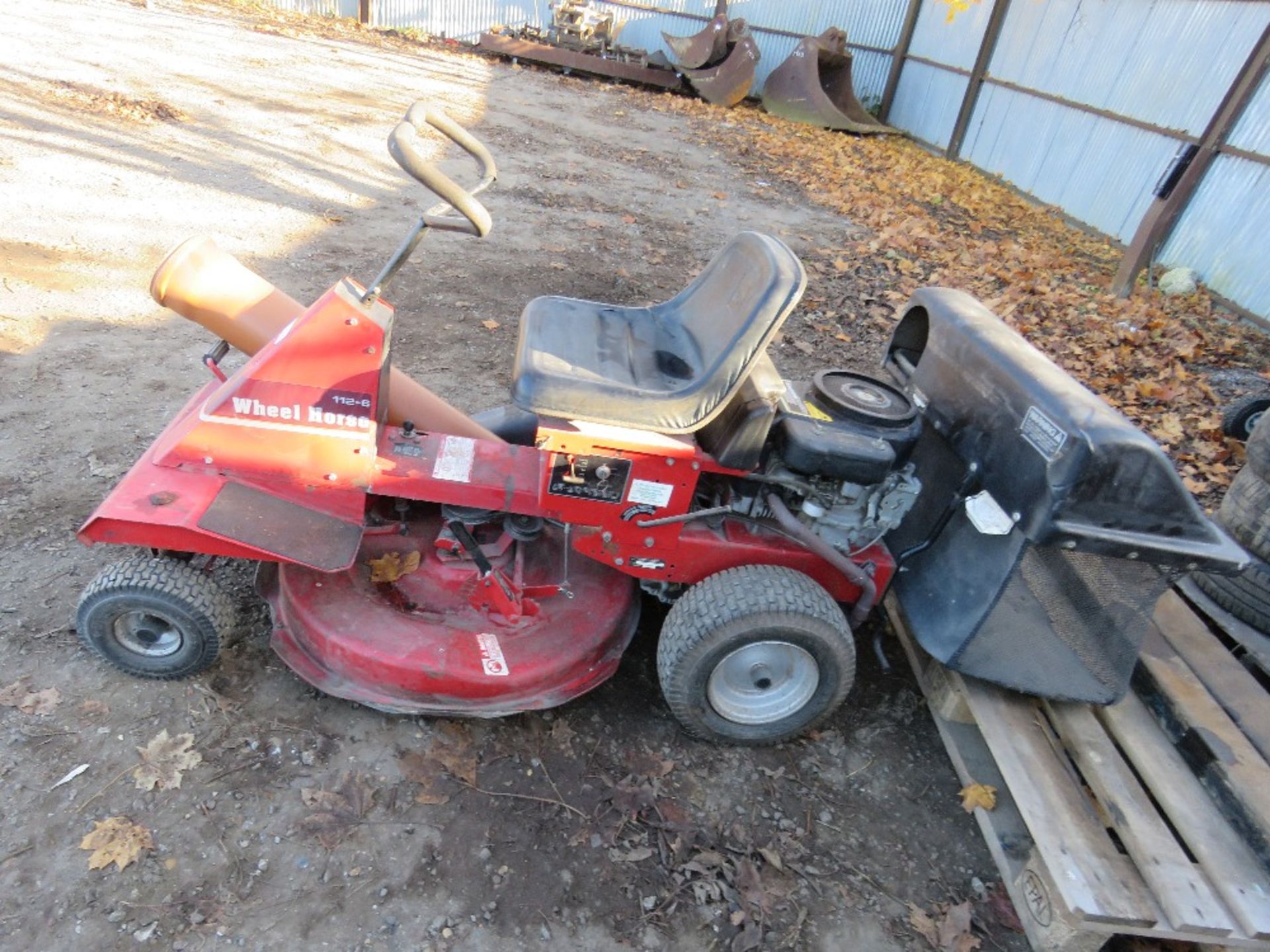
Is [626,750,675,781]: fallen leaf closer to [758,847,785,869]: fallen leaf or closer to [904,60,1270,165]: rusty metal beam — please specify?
[758,847,785,869]: fallen leaf

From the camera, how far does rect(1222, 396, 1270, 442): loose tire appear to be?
412cm

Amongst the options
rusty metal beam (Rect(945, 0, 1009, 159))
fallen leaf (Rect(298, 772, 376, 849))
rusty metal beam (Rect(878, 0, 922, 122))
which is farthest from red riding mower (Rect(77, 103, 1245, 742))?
rusty metal beam (Rect(878, 0, 922, 122))

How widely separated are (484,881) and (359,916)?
0.32m

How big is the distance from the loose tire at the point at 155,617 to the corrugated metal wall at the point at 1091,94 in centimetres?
767

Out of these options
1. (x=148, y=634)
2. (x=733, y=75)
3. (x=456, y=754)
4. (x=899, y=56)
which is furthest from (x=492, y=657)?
Answer: (x=899, y=56)

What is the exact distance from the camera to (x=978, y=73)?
11.5 m

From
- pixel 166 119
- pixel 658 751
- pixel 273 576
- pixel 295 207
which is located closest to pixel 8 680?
pixel 273 576

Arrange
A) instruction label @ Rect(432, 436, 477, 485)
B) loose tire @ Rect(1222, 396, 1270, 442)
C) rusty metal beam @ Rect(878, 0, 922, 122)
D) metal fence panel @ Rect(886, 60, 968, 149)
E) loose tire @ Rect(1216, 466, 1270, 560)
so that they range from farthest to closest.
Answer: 1. rusty metal beam @ Rect(878, 0, 922, 122)
2. metal fence panel @ Rect(886, 60, 968, 149)
3. loose tire @ Rect(1222, 396, 1270, 442)
4. loose tire @ Rect(1216, 466, 1270, 560)
5. instruction label @ Rect(432, 436, 477, 485)

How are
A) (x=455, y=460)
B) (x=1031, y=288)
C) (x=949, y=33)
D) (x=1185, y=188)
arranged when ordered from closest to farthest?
(x=455, y=460), (x=1031, y=288), (x=1185, y=188), (x=949, y=33)

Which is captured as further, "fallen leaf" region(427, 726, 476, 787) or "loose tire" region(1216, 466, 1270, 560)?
"loose tire" region(1216, 466, 1270, 560)

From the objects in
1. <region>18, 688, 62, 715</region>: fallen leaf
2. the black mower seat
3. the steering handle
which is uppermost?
the steering handle

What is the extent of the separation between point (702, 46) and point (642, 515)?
13.6 meters

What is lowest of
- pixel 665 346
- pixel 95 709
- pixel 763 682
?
pixel 95 709

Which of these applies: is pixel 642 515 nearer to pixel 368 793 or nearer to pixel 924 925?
pixel 368 793
